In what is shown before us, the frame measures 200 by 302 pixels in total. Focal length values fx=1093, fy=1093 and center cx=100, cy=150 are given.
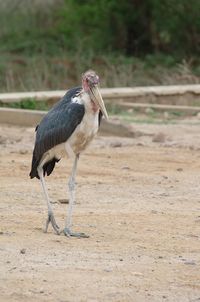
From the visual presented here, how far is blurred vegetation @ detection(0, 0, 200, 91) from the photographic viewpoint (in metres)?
24.7

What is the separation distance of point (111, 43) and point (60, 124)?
19.9 metres

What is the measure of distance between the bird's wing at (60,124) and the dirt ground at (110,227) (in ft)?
2.10

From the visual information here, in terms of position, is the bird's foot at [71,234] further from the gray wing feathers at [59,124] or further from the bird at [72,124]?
the gray wing feathers at [59,124]

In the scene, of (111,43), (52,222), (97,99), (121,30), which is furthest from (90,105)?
(111,43)

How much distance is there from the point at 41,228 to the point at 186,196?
2.06m

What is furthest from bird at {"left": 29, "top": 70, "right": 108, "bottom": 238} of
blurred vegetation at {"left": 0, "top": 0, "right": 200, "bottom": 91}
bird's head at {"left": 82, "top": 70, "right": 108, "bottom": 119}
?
blurred vegetation at {"left": 0, "top": 0, "right": 200, "bottom": 91}

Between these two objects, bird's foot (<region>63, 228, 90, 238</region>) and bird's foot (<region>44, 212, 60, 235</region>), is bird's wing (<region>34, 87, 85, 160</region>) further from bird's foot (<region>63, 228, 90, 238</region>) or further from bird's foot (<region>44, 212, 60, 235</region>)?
bird's foot (<region>63, 228, 90, 238</region>)

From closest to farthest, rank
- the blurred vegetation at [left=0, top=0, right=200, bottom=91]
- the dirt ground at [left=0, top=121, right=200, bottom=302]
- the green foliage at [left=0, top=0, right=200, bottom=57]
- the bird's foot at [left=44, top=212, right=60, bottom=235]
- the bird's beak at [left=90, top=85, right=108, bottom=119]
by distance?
1. the dirt ground at [left=0, top=121, right=200, bottom=302]
2. the bird's beak at [left=90, top=85, right=108, bottom=119]
3. the bird's foot at [left=44, top=212, right=60, bottom=235]
4. the blurred vegetation at [left=0, top=0, right=200, bottom=91]
5. the green foliage at [left=0, top=0, right=200, bottom=57]

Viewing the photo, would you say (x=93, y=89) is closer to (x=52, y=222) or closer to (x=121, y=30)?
(x=52, y=222)

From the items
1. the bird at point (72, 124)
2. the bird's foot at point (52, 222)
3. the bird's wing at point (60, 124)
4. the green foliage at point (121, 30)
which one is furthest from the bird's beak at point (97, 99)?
Answer: the green foliage at point (121, 30)

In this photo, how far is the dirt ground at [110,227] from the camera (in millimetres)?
6219

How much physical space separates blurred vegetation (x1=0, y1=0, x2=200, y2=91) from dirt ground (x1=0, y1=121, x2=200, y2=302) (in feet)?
36.2

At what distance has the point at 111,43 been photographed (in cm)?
2761

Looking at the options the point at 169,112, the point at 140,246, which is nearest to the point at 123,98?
the point at 169,112
